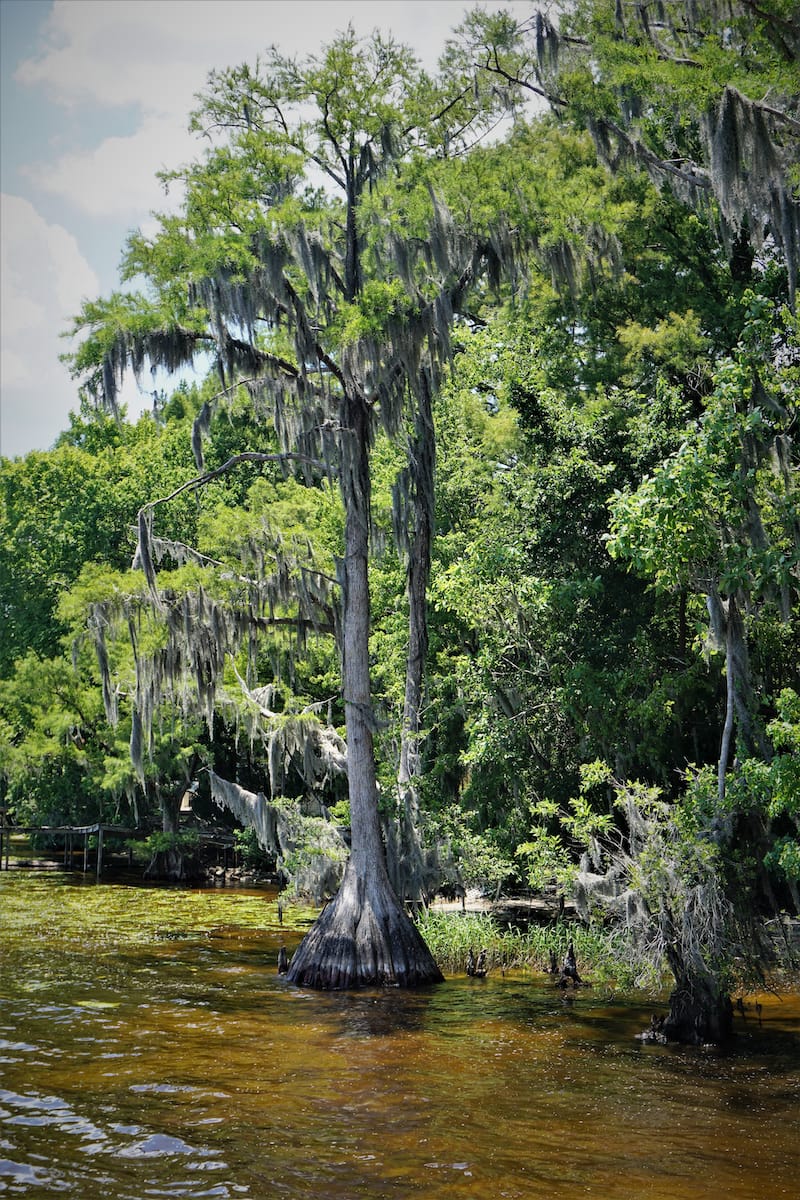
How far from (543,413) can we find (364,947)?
889cm

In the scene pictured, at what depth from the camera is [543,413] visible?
17453 millimetres

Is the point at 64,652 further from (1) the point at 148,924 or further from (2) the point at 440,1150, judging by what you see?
(2) the point at 440,1150

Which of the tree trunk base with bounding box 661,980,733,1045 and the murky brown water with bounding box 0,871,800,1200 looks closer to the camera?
the murky brown water with bounding box 0,871,800,1200

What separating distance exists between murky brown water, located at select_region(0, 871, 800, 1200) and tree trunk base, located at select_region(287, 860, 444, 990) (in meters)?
0.39

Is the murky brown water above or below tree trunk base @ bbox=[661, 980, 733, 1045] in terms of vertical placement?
below

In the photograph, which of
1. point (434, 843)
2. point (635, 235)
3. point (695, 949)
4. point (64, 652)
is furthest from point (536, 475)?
point (64, 652)

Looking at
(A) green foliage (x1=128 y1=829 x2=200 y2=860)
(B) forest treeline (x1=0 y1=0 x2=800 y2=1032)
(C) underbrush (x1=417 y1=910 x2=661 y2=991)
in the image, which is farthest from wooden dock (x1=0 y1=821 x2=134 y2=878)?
(C) underbrush (x1=417 y1=910 x2=661 y2=991)

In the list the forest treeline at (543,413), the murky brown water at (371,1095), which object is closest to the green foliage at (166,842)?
the forest treeline at (543,413)

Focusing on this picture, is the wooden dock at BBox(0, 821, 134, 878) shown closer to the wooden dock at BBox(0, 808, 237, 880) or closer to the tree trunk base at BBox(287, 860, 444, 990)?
the wooden dock at BBox(0, 808, 237, 880)

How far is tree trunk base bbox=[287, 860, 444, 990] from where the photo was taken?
543 inches

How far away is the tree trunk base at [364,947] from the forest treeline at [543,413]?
A: 4.04ft

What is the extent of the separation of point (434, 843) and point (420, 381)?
7602 mm

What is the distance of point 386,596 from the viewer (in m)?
23.9

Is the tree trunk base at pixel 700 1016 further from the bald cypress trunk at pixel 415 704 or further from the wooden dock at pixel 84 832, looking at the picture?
the wooden dock at pixel 84 832
